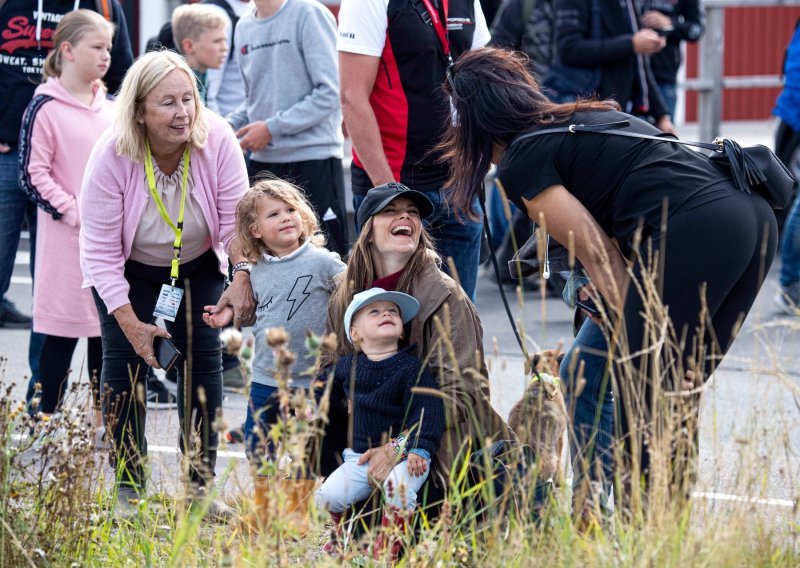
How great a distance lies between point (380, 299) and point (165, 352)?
822mm

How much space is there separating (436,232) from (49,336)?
1713mm

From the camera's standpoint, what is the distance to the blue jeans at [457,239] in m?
5.02

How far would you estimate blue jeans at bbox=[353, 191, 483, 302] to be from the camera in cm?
502

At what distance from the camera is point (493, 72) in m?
3.79

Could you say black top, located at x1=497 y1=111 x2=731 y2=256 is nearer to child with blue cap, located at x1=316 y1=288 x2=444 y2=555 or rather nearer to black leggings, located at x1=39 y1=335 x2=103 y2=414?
child with blue cap, located at x1=316 y1=288 x2=444 y2=555

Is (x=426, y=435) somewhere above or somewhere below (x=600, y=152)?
below

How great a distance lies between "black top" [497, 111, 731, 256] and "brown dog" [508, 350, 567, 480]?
17.9 inches

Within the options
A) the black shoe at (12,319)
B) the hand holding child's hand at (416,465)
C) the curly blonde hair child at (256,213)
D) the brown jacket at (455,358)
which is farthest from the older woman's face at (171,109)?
the black shoe at (12,319)

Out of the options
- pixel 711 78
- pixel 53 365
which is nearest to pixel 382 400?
pixel 53 365

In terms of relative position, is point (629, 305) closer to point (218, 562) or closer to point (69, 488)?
point (218, 562)

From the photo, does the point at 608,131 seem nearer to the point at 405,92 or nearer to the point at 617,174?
the point at 617,174

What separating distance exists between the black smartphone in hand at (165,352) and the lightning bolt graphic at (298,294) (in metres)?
0.40

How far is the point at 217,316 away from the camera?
175 inches

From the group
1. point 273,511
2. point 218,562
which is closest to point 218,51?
point 218,562
